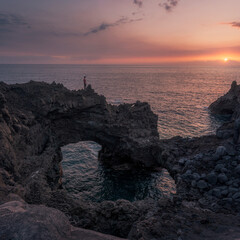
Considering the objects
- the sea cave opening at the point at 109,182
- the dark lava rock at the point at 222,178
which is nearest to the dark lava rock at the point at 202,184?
the dark lava rock at the point at 222,178

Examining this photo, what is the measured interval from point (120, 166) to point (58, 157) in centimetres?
1083

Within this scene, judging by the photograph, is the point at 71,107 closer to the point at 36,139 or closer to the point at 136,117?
the point at 36,139

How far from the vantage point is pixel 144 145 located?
96.4 feet

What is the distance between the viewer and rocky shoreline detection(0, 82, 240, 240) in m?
7.99

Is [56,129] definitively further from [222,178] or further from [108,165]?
[222,178]

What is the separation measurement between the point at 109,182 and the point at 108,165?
4782 mm

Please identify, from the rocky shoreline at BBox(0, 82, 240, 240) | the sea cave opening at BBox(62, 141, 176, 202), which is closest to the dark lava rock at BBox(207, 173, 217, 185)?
the rocky shoreline at BBox(0, 82, 240, 240)

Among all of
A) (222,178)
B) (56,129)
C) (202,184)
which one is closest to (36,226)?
(202,184)

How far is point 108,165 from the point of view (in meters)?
34.8

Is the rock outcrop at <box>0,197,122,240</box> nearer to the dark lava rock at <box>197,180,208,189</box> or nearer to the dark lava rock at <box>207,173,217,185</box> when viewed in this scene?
the dark lava rock at <box>197,180,208,189</box>

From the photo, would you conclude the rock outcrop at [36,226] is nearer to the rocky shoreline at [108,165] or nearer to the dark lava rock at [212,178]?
the rocky shoreline at [108,165]

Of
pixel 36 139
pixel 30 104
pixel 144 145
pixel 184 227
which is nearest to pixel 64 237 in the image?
pixel 184 227

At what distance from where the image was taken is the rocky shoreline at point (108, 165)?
26.2ft

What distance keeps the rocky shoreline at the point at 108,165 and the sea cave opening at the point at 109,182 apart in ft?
5.55
